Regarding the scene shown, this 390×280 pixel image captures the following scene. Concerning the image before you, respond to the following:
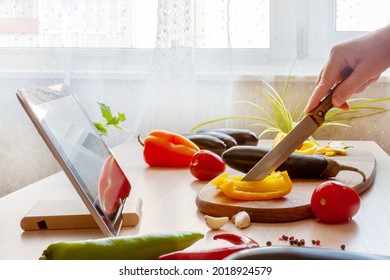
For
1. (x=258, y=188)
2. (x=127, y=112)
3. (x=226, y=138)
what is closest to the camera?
(x=258, y=188)

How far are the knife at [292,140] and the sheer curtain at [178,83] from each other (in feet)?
3.47

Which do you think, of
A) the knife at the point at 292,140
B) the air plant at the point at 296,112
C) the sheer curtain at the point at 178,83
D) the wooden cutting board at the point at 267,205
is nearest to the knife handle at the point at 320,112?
the knife at the point at 292,140

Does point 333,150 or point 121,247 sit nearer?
point 121,247

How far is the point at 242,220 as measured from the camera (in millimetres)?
875

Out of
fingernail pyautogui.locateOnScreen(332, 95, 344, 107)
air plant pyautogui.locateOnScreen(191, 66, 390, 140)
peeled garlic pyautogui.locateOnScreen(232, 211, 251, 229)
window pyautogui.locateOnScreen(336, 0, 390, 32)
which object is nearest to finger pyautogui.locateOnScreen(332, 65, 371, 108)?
fingernail pyautogui.locateOnScreen(332, 95, 344, 107)

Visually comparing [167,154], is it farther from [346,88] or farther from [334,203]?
[334,203]

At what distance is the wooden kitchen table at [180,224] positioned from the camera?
2.61 feet

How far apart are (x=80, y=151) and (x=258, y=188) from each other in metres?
0.32

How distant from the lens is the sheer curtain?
2059mm

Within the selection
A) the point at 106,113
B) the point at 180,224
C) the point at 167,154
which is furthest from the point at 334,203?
the point at 106,113

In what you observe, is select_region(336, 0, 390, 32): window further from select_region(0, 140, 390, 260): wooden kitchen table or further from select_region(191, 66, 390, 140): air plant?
select_region(0, 140, 390, 260): wooden kitchen table

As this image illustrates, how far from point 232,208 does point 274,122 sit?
1144 millimetres
